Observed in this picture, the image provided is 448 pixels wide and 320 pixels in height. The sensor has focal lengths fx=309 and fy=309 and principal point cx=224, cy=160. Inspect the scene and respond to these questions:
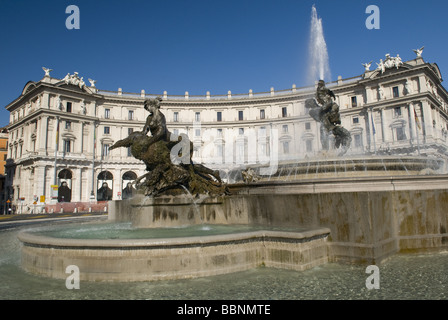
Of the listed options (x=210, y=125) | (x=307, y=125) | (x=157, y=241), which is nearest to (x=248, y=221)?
(x=157, y=241)

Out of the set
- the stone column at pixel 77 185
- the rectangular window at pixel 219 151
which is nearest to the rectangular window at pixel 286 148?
the rectangular window at pixel 219 151

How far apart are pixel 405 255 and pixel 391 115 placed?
50.3m

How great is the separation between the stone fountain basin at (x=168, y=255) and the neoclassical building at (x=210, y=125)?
37.5 metres

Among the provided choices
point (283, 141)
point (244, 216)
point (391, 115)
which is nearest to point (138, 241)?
point (244, 216)

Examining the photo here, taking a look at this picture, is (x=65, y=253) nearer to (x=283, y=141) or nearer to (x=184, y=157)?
(x=184, y=157)

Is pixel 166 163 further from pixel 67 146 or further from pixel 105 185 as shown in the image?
pixel 105 185

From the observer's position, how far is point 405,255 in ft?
21.1

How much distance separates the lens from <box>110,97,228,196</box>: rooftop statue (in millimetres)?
8859

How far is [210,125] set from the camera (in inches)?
2490

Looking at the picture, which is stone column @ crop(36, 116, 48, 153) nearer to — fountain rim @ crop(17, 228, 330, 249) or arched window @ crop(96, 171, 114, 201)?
arched window @ crop(96, 171, 114, 201)

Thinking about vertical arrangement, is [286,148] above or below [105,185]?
above

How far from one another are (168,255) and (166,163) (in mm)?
4410

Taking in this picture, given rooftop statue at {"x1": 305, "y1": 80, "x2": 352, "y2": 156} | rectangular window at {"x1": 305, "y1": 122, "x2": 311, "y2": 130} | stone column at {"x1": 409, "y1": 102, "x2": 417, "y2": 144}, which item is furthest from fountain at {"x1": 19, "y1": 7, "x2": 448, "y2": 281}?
rectangular window at {"x1": 305, "y1": 122, "x2": 311, "y2": 130}
